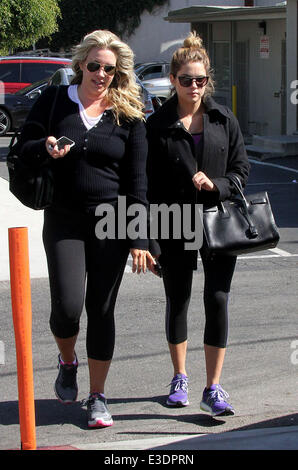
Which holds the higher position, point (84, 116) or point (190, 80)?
point (190, 80)

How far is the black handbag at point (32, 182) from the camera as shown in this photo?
4141 mm

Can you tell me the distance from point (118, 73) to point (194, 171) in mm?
642

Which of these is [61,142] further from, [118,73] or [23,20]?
[23,20]

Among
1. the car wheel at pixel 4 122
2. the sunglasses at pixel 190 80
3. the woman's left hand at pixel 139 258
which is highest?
the sunglasses at pixel 190 80

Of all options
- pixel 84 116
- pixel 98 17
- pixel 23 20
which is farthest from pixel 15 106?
pixel 98 17

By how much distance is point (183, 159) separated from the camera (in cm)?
441

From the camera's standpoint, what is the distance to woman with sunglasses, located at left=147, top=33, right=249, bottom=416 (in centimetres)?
443

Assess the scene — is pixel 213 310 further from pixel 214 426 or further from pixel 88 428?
pixel 88 428

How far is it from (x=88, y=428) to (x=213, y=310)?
0.90 metres

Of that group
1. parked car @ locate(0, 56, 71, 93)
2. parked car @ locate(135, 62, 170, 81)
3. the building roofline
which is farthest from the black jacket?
parked car @ locate(135, 62, 170, 81)

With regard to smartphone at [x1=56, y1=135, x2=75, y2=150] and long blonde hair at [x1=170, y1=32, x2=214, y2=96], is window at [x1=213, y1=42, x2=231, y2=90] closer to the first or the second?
long blonde hair at [x1=170, y1=32, x2=214, y2=96]

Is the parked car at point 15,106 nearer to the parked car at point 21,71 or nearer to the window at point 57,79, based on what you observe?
the parked car at point 21,71

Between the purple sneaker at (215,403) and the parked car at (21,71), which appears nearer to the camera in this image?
the purple sneaker at (215,403)

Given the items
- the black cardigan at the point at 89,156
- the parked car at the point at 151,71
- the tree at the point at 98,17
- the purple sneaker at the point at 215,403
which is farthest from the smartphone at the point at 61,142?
the tree at the point at 98,17
